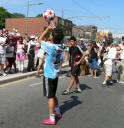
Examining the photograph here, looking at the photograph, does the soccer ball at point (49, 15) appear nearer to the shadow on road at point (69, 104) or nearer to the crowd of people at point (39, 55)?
the crowd of people at point (39, 55)

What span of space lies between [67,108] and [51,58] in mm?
1692

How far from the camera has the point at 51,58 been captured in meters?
4.27

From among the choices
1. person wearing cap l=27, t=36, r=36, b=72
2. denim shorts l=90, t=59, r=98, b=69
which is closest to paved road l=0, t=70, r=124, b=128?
Answer: denim shorts l=90, t=59, r=98, b=69

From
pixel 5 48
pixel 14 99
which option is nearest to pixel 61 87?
pixel 14 99

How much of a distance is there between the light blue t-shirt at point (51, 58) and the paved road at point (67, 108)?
3.34 feet

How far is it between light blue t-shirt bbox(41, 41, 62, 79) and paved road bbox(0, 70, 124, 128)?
3.34ft

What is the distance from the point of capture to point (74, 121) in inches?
178

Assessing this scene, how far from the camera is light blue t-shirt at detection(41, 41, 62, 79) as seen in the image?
4215mm

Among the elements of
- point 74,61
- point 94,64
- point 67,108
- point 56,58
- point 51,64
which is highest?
point 56,58

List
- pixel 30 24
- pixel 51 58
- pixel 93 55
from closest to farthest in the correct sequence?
pixel 51 58, pixel 93 55, pixel 30 24

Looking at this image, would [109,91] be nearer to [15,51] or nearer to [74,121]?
[74,121]

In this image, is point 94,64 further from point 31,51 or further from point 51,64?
point 51,64

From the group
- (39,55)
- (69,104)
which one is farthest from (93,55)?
(69,104)

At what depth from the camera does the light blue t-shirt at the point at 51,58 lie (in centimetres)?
421
